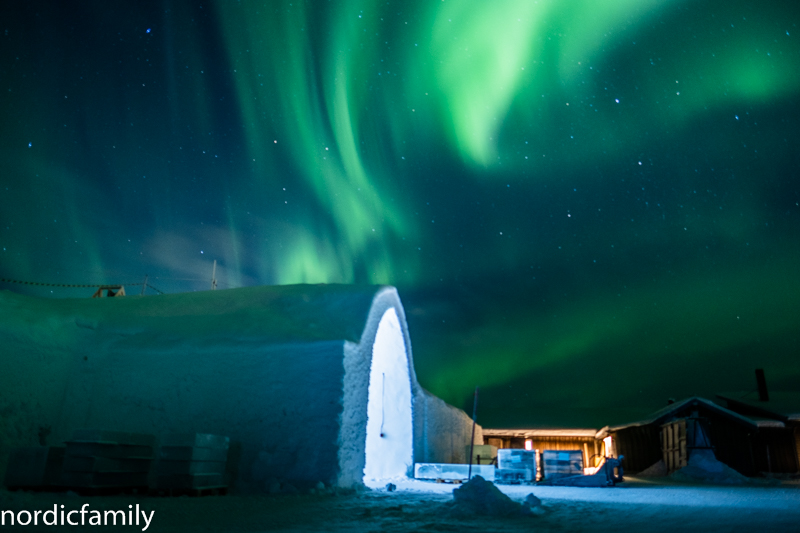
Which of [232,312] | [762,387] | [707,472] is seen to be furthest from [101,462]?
[762,387]

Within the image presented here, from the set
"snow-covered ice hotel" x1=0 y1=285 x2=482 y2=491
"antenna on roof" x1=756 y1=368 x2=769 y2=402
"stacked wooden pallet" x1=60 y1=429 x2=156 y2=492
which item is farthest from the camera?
"antenna on roof" x1=756 y1=368 x2=769 y2=402

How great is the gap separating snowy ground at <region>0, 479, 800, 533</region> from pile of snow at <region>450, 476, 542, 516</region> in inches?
7.7

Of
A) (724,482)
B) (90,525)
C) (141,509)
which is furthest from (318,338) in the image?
(724,482)

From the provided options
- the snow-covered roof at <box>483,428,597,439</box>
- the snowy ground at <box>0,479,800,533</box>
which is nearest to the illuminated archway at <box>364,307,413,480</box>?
the snowy ground at <box>0,479,800,533</box>

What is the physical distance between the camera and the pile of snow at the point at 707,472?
769 inches

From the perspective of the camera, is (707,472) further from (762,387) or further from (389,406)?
(389,406)

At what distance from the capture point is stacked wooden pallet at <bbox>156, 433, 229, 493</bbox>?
8.78m

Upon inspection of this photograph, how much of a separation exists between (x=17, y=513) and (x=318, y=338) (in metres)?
6.23

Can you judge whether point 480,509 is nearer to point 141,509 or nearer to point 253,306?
point 141,509

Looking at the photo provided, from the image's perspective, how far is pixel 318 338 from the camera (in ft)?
37.6

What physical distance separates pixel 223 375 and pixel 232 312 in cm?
227

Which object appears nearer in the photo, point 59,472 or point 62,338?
point 59,472

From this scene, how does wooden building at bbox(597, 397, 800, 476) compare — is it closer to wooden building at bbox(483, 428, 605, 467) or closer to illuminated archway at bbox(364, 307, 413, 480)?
wooden building at bbox(483, 428, 605, 467)

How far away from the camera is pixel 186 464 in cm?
882
